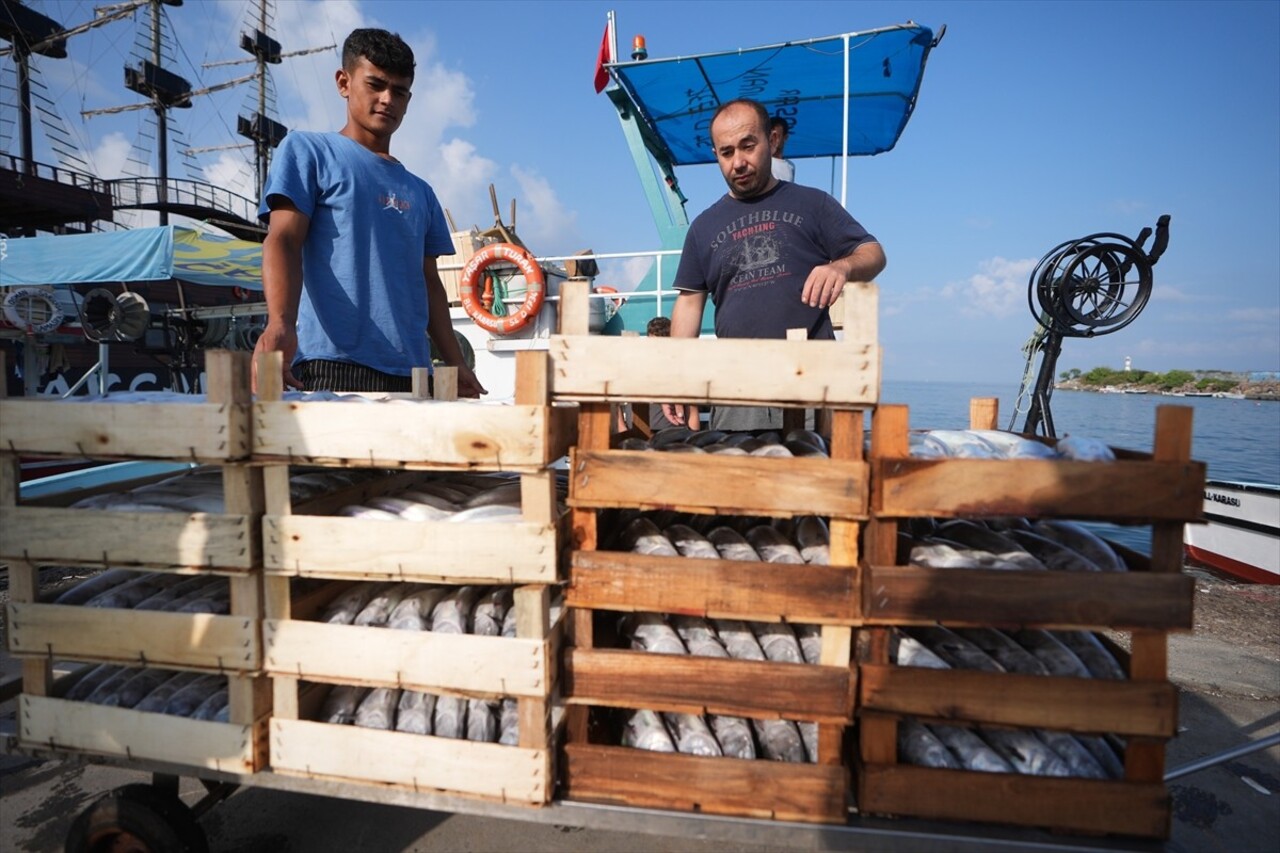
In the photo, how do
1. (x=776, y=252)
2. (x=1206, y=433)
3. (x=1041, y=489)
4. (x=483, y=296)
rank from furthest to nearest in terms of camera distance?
(x=1206, y=433) → (x=483, y=296) → (x=776, y=252) → (x=1041, y=489)

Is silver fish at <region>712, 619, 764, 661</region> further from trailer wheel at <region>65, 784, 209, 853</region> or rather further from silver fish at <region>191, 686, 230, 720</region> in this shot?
trailer wheel at <region>65, 784, 209, 853</region>

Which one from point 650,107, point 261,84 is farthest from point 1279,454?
point 261,84

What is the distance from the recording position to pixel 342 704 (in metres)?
2.09

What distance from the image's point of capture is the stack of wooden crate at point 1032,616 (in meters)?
1.62

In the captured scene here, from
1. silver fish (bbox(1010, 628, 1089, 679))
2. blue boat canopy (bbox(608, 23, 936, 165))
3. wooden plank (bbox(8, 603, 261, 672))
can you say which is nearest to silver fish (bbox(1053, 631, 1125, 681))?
silver fish (bbox(1010, 628, 1089, 679))

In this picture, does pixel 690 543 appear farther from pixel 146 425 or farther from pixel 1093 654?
pixel 146 425

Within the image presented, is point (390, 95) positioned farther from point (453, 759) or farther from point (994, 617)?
point (994, 617)

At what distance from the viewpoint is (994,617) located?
168cm

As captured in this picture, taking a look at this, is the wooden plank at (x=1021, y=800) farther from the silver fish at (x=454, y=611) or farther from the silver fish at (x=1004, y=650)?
the silver fish at (x=454, y=611)

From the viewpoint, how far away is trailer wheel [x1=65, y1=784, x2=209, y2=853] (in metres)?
2.03

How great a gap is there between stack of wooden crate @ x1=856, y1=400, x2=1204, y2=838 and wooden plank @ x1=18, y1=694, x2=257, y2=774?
190cm

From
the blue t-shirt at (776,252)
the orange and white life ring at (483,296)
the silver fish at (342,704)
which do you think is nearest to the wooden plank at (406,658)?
the silver fish at (342,704)

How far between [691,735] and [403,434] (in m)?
1.27

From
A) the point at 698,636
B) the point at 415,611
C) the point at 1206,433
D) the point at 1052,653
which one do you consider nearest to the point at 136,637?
the point at 415,611
